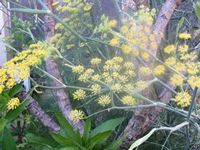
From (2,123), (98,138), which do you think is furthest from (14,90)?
(98,138)

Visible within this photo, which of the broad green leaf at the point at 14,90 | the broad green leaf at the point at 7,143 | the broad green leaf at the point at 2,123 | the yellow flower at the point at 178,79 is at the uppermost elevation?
the yellow flower at the point at 178,79

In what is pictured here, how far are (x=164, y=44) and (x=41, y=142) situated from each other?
72 centimetres

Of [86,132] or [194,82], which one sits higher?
[194,82]

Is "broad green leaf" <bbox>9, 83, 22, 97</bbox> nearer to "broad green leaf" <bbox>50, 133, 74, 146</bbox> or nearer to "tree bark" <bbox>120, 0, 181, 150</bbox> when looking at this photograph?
"broad green leaf" <bbox>50, 133, 74, 146</bbox>

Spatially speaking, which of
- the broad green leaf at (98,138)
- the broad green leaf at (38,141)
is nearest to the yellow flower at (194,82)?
the broad green leaf at (98,138)

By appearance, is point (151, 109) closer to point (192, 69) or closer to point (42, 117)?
point (192, 69)

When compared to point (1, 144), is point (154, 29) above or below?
→ above

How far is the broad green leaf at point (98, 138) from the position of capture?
1454mm

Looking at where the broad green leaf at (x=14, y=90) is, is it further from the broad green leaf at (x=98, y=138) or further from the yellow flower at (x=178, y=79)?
the yellow flower at (x=178, y=79)

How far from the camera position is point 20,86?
168 cm

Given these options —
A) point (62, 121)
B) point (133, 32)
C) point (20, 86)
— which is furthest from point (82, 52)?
point (133, 32)

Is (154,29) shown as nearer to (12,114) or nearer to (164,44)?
Result: (164,44)

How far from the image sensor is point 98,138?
1495 millimetres

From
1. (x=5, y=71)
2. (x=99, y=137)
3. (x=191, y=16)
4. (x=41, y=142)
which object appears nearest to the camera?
(x=5, y=71)
